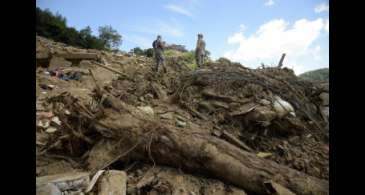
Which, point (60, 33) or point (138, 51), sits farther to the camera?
point (138, 51)

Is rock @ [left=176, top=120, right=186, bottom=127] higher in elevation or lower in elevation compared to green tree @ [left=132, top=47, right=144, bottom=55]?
lower

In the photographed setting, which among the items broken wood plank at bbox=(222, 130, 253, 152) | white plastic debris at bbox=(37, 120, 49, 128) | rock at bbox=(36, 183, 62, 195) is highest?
white plastic debris at bbox=(37, 120, 49, 128)

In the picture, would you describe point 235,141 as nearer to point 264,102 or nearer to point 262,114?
point 262,114

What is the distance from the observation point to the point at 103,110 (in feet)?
11.0

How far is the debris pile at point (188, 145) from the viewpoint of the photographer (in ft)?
9.18

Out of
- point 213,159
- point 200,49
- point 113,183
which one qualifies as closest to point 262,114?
point 213,159

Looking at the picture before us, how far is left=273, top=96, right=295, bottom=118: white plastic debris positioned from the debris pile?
0.8 inches

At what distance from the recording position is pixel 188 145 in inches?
121

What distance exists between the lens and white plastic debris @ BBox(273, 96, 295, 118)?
4758 mm

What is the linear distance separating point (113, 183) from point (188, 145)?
1018mm

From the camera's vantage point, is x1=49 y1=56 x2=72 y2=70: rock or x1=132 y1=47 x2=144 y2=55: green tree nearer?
x1=49 y1=56 x2=72 y2=70: rock

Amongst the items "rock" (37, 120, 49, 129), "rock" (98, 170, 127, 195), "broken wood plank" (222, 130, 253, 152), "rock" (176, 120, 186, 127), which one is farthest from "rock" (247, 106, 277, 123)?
"rock" (37, 120, 49, 129)

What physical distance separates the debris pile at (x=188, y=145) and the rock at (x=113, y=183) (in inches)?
0.4

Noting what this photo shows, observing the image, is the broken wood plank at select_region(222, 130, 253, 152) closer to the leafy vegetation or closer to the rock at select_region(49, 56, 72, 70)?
the rock at select_region(49, 56, 72, 70)
